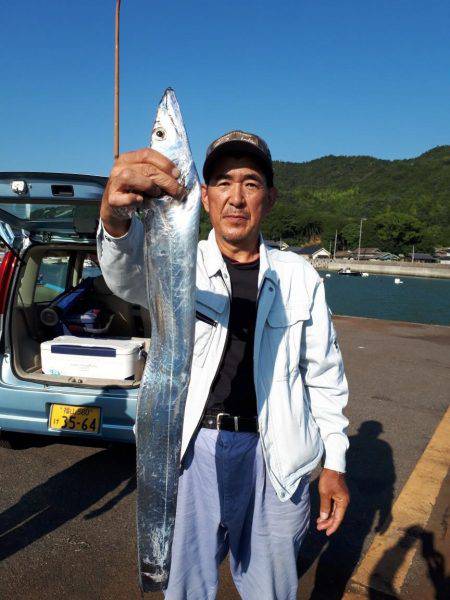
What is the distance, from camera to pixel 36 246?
410cm

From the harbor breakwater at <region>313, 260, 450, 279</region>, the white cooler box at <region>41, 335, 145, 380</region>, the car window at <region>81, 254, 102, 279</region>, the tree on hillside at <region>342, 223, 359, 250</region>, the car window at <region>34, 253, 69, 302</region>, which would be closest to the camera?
the white cooler box at <region>41, 335, 145, 380</region>

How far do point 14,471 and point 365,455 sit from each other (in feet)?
9.81

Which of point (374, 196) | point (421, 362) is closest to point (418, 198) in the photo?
point (374, 196)

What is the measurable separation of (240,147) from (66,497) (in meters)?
2.85

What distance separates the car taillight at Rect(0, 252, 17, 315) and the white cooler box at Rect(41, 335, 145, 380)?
1.64ft

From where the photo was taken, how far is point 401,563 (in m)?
2.79

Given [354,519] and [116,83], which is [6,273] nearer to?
[354,519]

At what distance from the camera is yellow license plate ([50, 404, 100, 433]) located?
3592 millimetres

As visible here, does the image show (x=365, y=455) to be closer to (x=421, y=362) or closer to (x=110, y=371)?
(x=110, y=371)

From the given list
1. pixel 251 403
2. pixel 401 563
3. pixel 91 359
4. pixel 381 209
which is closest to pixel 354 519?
pixel 401 563

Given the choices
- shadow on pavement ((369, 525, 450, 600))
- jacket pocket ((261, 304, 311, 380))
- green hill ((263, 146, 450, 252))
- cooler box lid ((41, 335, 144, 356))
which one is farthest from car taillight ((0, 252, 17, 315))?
green hill ((263, 146, 450, 252))

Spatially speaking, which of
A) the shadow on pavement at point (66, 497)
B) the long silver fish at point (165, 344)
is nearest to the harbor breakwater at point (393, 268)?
the shadow on pavement at point (66, 497)

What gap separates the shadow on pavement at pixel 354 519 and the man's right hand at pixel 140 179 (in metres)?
2.30

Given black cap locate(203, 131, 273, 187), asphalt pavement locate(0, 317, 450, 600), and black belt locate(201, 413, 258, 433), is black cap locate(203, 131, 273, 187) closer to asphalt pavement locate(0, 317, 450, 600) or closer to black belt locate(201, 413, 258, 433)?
black belt locate(201, 413, 258, 433)
